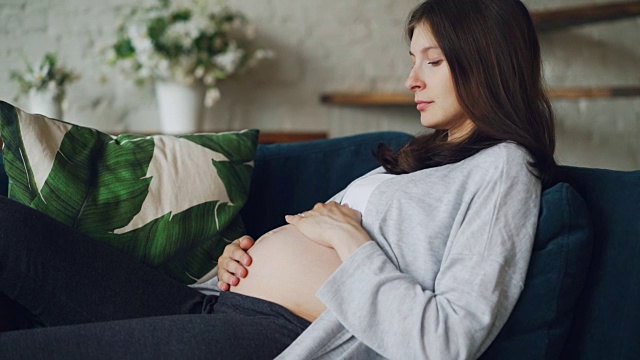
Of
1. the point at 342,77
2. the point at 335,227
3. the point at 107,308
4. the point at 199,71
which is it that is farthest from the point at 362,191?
the point at 342,77

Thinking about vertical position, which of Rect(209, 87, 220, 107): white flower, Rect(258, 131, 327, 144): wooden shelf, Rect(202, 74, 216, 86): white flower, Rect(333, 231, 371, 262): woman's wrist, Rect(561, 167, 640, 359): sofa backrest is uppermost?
Rect(202, 74, 216, 86): white flower

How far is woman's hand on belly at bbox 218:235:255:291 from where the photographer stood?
150 cm

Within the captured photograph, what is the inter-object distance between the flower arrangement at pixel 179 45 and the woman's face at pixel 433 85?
5.62 feet

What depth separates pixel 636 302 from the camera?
4.25 feet

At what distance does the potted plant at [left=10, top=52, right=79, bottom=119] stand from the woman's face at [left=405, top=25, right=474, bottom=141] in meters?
1.85

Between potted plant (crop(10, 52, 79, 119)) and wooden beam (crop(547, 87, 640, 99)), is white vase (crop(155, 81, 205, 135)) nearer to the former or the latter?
potted plant (crop(10, 52, 79, 119))

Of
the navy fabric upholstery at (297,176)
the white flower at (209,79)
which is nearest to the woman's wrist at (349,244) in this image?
the navy fabric upholstery at (297,176)

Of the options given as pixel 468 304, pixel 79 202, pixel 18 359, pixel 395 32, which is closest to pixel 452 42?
pixel 468 304

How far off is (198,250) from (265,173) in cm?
31

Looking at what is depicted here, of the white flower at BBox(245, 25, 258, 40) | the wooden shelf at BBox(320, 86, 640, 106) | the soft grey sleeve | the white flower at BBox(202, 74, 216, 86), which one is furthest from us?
the white flower at BBox(245, 25, 258, 40)

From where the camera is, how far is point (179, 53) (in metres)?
3.08

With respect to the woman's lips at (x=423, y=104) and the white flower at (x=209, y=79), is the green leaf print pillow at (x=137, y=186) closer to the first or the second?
the woman's lips at (x=423, y=104)

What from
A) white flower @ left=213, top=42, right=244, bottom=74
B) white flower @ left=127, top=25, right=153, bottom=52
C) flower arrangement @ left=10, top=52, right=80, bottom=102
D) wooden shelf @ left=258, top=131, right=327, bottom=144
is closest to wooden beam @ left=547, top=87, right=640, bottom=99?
wooden shelf @ left=258, top=131, right=327, bottom=144

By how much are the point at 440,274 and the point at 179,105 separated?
2.12m
